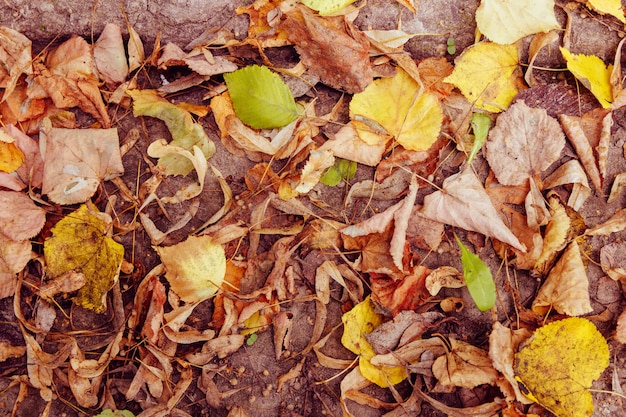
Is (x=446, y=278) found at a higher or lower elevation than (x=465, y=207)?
lower

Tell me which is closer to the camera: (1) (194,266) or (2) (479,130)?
(1) (194,266)

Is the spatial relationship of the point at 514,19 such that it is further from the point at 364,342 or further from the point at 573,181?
the point at 364,342

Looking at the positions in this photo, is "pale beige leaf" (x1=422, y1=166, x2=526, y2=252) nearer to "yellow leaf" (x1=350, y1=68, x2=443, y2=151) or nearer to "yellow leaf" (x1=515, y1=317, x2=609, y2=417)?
"yellow leaf" (x1=350, y1=68, x2=443, y2=151)

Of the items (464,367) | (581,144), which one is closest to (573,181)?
(581,144)

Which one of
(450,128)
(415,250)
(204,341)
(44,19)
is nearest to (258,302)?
(204,341)

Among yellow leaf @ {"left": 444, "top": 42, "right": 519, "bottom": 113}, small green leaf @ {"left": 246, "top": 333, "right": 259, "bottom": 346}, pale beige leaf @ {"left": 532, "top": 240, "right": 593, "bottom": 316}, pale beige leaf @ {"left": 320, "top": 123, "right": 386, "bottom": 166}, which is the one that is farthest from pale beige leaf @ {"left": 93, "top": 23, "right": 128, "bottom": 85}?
pale beige leaf @ {"left": 532, "top": 240, "right": 593, "bottom": 316}

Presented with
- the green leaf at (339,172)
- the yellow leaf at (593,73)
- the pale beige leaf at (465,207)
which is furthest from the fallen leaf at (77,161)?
the yellow leaf at (593,73)
